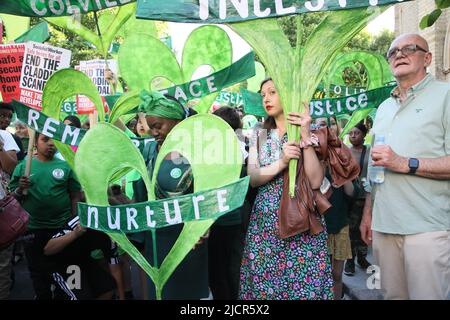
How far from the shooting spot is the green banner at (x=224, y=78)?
3621mm

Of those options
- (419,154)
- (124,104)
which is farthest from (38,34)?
(419,154)

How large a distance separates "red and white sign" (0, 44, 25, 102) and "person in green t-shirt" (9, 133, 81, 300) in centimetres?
48

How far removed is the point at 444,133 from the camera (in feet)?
8.21

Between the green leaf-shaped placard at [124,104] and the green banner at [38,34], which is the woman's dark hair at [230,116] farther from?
the green banner at [38,34]

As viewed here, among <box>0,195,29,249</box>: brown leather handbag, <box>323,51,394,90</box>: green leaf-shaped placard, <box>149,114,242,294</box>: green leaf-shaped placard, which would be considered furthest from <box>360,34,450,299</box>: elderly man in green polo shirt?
<box>323,51,394,90</box>: green leaf-shaped placard

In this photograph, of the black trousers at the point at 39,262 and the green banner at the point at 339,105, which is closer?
the black trousers at the point at 39,262

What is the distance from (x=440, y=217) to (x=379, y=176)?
1.24 feet

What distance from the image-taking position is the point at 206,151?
2346mm

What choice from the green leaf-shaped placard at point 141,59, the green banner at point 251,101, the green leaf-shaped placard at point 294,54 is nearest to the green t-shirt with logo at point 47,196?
the green leaf-shaped placard at point 141,59

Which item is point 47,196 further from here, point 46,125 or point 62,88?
point 62,88

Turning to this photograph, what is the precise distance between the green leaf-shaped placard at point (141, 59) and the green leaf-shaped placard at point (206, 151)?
182cm

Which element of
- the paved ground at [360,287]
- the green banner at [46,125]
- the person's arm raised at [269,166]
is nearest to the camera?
the person's arm raised at [269,166]

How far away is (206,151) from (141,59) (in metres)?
2.09
